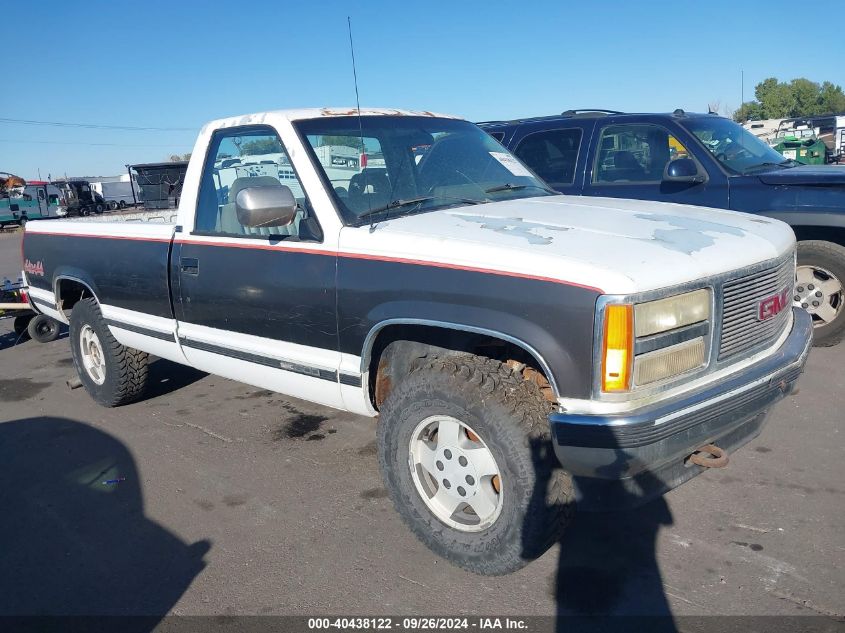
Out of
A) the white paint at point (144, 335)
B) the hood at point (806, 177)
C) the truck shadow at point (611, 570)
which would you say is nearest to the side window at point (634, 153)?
the hood at point (806, 177)

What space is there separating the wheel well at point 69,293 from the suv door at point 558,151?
4066mm

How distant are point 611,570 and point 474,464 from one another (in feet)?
2.47

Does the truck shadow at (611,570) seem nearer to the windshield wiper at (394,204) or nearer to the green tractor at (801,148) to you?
the windshield wiper at (394,204)

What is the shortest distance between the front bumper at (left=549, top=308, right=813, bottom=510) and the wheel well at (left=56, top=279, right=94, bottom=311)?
4204 millimetres

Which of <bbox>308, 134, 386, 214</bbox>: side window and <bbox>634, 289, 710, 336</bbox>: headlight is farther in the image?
<bbox>308, 134, 386, 214</bbox>: side window

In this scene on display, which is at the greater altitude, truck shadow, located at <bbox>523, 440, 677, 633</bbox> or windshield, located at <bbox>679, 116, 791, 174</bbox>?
windshield, located at <bbox>679, 116, 791, 174</bbox>

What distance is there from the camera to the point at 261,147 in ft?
13.0

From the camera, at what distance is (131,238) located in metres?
4.64

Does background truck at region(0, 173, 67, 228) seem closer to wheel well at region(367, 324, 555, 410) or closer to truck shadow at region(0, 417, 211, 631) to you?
truck shadow at region(0, 417, 211, 631)

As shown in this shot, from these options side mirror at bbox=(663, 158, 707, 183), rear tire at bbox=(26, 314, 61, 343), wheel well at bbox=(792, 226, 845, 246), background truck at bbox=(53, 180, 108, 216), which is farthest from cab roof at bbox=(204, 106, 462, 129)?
background truck at bbox=(53, 180, 108, 216)

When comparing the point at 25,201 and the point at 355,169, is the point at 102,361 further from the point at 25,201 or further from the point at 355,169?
the point at 25,201

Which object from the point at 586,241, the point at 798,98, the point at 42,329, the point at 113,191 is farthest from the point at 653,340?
the point at 798,98

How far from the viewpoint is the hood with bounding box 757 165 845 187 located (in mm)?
5551

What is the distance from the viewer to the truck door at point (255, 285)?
3498 millimetres
